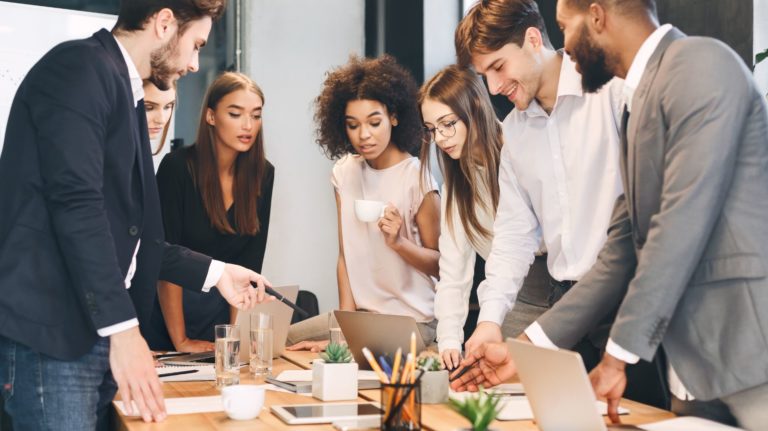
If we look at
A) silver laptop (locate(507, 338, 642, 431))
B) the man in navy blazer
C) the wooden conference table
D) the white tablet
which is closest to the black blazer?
the man in navy blazer

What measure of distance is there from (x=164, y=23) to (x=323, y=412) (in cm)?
93

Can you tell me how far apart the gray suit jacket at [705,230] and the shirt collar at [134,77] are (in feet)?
3.60

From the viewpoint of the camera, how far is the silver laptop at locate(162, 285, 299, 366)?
2.41m

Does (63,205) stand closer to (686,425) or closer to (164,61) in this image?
(164,61)

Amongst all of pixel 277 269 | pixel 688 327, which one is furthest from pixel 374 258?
pixel 688 327

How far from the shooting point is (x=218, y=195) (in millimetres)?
3156

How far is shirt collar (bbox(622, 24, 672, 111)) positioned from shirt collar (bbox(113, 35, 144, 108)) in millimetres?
1061

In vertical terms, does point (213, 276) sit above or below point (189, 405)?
above

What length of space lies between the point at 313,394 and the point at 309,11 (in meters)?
3.03

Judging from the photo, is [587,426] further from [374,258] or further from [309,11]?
[309,11]

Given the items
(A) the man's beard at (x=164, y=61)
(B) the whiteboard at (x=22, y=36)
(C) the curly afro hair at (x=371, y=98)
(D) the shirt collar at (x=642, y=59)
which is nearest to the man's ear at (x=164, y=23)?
(A) the man's beard at (x=164, y=61)

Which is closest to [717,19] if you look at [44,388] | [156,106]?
[156,106]

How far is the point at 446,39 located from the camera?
13.5 feet

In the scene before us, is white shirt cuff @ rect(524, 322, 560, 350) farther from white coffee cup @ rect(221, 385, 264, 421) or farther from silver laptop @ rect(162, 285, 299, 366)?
silver laptop @ rect(162, 285, 299, 366)
